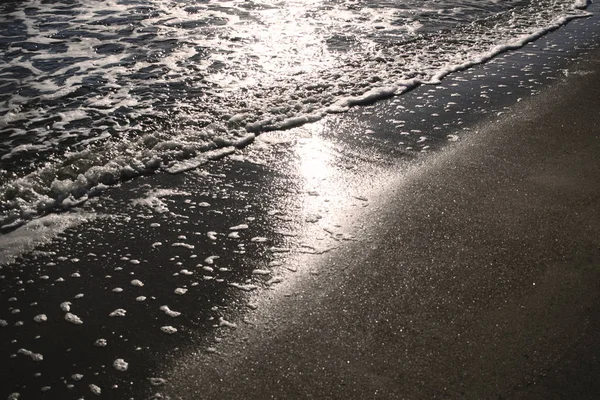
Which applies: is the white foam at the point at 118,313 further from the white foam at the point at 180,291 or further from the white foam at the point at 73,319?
the white foam at the point at 180,291

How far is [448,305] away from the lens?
2.79 m

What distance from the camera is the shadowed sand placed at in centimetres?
234

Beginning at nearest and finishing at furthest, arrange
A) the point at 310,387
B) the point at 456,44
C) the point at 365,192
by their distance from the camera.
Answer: the point at 310,387
the point at 365,192
the point at 456,44

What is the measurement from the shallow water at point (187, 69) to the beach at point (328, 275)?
372 millimetres

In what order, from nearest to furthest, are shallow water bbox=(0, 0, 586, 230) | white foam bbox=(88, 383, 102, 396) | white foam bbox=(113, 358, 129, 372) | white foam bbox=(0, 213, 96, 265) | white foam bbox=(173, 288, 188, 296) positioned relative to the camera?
white foam bbox=(88, 383, 102, 396), white foam bbox=(113, 358, 129, 372), white foam bbox=(173, 288, 188, 296), white foam bbox=(0, 213, 96, 265), shallow water bbox=(0, 0, 586, 230)

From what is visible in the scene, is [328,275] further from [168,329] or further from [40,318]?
[40,318]

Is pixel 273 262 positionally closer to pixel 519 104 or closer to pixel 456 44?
pixel 519 104

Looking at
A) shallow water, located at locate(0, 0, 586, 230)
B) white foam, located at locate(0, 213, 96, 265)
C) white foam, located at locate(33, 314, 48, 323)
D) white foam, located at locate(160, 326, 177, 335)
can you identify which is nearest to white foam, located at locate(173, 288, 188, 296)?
white foam, located at locate(160, 326, 177, 335)

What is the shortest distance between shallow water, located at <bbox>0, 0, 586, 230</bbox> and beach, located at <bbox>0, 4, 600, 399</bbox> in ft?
1.22

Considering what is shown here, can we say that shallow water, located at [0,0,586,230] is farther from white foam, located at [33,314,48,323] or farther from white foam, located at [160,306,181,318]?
white foam, located at [160,306,181,318]

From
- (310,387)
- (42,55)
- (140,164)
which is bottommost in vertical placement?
(310,387)

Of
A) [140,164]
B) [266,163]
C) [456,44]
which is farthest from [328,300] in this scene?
[456,44]

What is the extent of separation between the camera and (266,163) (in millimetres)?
4289

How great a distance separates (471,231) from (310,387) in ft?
5.27
